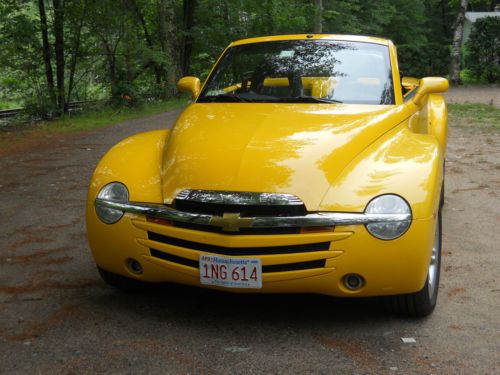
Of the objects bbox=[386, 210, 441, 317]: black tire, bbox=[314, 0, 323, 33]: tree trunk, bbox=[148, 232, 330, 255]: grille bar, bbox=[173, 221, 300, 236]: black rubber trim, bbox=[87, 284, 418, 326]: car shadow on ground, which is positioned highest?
bbox=[314, 0, 323, 33]: tree trunk

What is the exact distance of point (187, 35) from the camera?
23938mm

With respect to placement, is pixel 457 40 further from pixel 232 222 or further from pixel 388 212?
pixel 232 222

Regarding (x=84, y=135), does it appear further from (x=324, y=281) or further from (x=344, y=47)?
(x=324, y=281)

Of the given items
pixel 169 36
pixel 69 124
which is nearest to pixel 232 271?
pixel 69 124

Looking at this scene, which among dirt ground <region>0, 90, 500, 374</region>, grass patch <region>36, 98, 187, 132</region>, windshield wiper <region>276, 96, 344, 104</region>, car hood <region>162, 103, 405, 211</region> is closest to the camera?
dirt ground <region>0, 90, 500, 374</region>

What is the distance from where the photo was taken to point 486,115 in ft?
46.2

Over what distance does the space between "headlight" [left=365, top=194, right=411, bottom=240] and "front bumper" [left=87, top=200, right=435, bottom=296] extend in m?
0.03

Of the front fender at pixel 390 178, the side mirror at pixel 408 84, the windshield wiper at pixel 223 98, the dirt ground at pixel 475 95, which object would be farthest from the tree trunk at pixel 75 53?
the front fender at pixel 390 178

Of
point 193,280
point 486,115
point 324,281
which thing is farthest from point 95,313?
point 486,115

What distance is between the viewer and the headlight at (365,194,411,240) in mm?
3051

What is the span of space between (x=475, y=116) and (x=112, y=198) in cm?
1206

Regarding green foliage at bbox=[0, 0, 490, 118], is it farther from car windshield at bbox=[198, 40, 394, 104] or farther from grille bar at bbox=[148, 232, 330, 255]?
grille bar at bbox=[148, 232, 330, 255]

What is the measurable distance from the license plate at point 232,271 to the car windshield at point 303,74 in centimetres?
159

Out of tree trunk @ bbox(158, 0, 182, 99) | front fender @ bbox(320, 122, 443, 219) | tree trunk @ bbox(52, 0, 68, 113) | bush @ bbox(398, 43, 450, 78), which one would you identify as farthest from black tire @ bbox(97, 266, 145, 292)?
bush @ bbox(398, 43, 450, 78)
